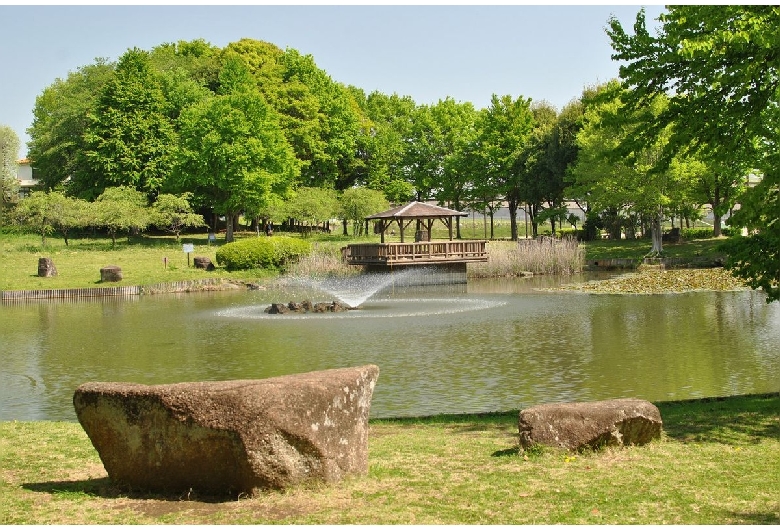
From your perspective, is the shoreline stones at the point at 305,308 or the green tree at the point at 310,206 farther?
the green tree at the point at 310,206

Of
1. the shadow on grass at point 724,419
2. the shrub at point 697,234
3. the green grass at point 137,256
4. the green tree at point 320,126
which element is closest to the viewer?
the shadow on grass at point 724,419

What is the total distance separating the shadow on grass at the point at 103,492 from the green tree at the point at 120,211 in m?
48.8

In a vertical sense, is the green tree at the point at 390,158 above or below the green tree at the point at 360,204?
above

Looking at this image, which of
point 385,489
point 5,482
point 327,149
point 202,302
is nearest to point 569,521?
point 385,489

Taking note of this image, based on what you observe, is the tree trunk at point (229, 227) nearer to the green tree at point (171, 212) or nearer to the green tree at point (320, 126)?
the green tree at point (171, 212)

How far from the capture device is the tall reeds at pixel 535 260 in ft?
156

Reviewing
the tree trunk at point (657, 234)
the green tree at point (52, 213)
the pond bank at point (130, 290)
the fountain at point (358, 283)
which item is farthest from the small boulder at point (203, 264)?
the tree trunk at point (657, 234)

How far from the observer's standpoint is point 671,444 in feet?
30.0

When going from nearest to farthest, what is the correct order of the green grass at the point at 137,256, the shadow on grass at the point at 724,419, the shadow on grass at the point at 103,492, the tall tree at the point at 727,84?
the shadow on grass at the point at 103,492
the shadow on grass at the point at 724,419
the tall tree at the point at 727,84
the green grass at the point at 137,256

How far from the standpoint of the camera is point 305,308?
31.6 meters

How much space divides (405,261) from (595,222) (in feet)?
85.8

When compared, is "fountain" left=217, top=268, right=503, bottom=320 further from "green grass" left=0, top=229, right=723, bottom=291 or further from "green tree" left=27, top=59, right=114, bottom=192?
"green tree" left=27, top=59, right=114, bottom=192

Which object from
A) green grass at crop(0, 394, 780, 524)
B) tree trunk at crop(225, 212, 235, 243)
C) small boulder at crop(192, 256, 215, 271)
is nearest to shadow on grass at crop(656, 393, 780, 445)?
green grass at crop(0, 394, 780, 524)

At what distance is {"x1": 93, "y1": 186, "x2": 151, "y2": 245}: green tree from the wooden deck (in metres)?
16.5
